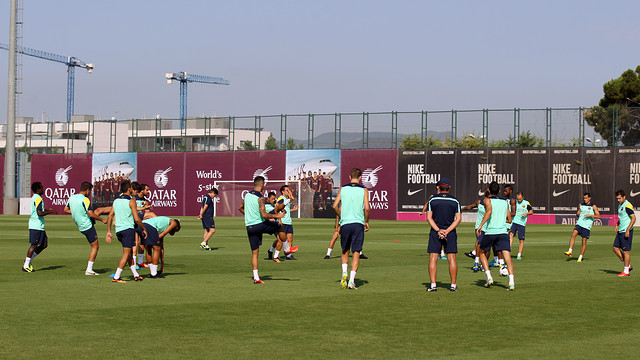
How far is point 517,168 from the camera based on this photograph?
2136 inches

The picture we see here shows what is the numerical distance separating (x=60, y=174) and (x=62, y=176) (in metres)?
0.30

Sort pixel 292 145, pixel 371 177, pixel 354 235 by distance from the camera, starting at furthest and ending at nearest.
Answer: pixel 292 145 → pixel 371 177 → pixel 354 235

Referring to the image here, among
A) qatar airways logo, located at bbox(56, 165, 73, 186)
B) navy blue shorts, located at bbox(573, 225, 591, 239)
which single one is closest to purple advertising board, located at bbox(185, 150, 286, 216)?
qatar airways logo, located at bbox(56, 165, 73, 186)

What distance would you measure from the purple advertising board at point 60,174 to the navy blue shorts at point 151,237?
53862mm

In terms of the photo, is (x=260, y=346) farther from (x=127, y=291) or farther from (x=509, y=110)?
(x=509, y=110)

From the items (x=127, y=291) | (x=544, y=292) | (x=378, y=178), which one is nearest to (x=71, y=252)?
(x=127, y=291)

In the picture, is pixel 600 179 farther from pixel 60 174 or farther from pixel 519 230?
pixel 60 174

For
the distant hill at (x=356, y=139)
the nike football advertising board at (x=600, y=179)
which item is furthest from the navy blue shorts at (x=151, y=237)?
the distant hill at (x=356, y=139)

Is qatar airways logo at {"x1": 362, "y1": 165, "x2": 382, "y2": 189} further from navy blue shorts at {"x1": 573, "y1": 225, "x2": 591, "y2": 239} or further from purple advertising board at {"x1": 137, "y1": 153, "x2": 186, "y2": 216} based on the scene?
navy blue shorts at {"x1": 573, "y1": 225, "x2": 591, "y2": 239}

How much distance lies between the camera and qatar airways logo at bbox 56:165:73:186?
68812mm

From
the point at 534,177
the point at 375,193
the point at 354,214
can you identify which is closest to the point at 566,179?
the point at 534,177

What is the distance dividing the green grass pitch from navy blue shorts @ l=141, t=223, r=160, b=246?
753mm

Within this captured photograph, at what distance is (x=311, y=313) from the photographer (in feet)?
38.1

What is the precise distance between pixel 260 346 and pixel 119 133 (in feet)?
222
